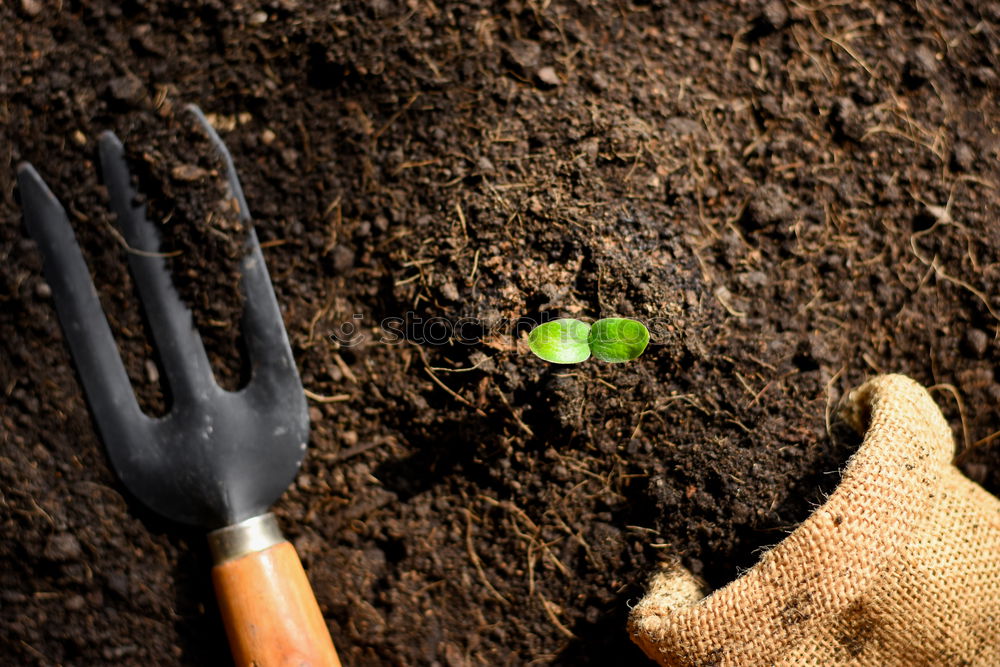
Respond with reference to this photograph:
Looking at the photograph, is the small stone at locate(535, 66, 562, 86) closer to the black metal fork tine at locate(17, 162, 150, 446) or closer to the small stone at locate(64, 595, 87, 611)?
the black metal fork tine at locate(17, 162, 150, 446)

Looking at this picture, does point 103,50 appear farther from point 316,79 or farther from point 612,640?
point 612,640

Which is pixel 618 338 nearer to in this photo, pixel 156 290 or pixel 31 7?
pixel 156 290

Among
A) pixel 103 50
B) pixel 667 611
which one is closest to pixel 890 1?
pixel 667 611

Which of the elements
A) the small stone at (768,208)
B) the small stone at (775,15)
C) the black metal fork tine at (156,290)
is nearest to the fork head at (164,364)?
the black metal fork tine at (156,290)

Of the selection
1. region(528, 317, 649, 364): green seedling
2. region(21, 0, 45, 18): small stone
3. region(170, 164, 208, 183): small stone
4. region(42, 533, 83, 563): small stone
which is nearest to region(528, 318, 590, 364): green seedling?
region(528, 317, 649, 364): green seedling

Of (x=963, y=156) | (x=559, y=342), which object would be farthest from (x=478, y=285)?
(x=963, y=156)

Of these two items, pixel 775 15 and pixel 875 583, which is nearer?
pixel 875 583
